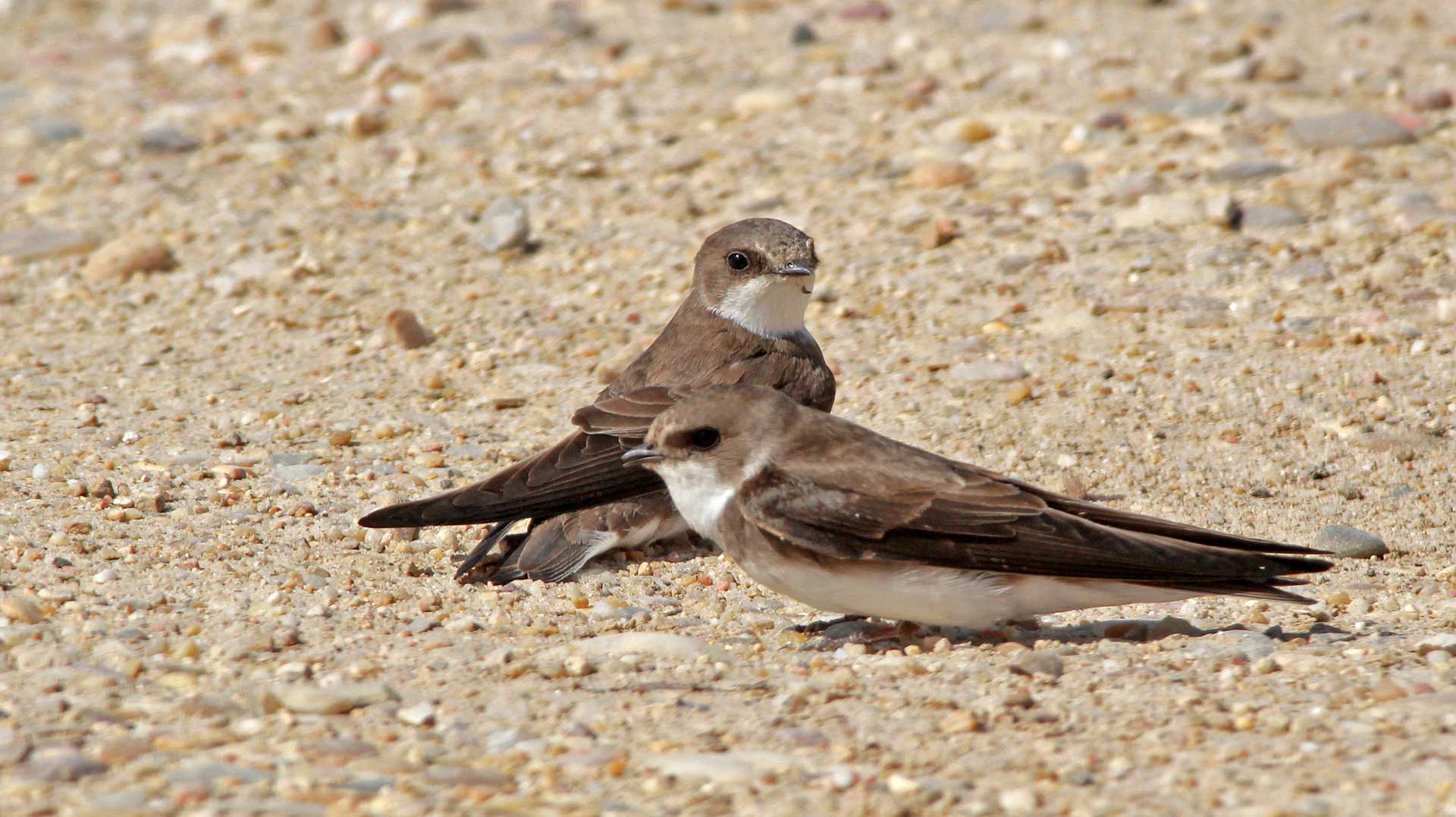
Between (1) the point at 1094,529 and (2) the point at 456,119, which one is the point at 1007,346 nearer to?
(1) the point at 1094,529

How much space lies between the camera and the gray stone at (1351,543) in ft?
16.7

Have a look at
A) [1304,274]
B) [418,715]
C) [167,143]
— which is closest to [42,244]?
[167,143]

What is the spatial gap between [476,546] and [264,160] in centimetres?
443

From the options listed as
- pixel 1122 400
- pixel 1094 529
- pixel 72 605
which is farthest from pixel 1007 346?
pixel 72 605

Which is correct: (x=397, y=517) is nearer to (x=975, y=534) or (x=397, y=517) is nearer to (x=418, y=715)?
(x=418, y=715)

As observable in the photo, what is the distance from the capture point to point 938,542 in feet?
13.9

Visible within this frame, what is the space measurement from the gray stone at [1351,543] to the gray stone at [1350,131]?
3.43 m

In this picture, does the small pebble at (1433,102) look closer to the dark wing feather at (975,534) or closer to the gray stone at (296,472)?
the dark wing feather at (975,534)

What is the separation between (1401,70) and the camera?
29.8 ft

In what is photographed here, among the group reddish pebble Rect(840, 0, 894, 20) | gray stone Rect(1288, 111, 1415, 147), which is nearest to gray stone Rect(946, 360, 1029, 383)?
gray stone Rect(1288, 111, 1415, 147)

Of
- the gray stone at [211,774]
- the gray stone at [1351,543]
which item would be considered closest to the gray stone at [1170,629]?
the gray stone at [1351,543]

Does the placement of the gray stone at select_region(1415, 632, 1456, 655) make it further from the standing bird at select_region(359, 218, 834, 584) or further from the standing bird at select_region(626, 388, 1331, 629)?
the standing bird at select_region(359, 218, 834, 584)

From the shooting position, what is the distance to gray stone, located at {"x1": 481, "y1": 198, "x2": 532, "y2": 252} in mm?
7914

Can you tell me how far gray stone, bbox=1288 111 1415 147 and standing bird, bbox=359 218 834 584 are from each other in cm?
326
